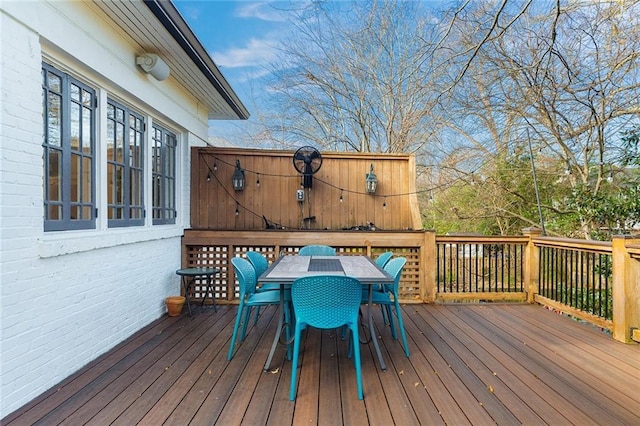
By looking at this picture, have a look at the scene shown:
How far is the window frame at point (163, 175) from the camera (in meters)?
3.95

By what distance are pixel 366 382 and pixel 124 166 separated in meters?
2.97

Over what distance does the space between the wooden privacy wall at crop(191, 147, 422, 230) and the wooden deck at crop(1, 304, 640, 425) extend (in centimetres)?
178

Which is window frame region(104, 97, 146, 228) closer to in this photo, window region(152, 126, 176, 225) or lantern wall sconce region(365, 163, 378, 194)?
window region(152, 126, 176, 225)

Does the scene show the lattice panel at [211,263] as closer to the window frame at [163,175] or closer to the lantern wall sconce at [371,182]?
the window frame at [163,175]

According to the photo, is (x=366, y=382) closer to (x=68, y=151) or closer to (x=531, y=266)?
(x=68, y=151)

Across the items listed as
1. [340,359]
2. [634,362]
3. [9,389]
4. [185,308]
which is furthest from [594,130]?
[9,389]

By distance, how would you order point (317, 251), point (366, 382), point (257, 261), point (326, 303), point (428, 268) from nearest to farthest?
point (326, 303), point (366, 382), point (257, 261), point (317, 251), point (428, 268)

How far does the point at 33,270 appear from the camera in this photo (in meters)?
2.09

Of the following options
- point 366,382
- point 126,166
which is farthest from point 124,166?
point 366,382

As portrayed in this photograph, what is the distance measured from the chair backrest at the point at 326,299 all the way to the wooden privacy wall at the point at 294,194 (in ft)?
8.53

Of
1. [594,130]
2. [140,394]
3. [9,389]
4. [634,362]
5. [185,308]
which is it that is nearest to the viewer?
[9,389]

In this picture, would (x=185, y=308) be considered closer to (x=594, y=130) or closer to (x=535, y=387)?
(x=535, y=387)

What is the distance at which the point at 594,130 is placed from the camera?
5605 mm

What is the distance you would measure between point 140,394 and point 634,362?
12.3 feet
